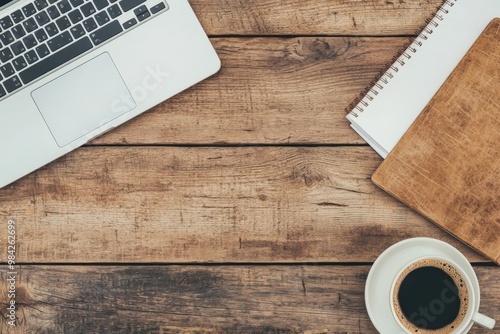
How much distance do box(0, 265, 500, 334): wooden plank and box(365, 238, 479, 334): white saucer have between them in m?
0.05

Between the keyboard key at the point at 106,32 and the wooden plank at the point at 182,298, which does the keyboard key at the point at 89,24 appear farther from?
the wooden plank at the point at 182,298

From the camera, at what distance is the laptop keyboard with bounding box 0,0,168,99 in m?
0.82

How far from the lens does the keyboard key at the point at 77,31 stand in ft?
2.71

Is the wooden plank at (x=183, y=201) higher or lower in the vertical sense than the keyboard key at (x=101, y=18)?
lower

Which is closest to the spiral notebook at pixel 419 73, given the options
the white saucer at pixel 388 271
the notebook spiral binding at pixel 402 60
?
the notebook spiral binding at pixel 402 60

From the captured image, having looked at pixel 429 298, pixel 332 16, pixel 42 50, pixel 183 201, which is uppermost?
pixel 42 50

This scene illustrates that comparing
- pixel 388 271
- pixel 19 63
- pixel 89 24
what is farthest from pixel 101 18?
pixel 388 271

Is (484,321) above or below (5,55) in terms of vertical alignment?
below

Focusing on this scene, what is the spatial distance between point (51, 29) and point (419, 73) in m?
0.53

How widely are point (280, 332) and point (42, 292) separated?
36 centimetres

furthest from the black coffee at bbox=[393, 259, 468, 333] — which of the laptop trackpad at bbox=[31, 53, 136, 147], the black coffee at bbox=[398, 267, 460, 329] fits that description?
the laptop trackpad at bbox=[31, 53, 136, 147]

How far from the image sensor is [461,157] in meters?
0.85

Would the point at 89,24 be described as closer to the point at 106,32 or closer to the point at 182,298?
the point at 106,32

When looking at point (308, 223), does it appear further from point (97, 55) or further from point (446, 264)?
point (97, 55)
